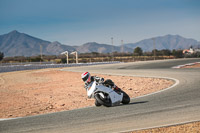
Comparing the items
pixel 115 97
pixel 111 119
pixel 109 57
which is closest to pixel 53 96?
pixel 115 97

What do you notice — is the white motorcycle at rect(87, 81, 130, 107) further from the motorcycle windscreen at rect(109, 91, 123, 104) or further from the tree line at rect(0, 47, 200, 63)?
the tree line at rect(0, 47, 200, 63)

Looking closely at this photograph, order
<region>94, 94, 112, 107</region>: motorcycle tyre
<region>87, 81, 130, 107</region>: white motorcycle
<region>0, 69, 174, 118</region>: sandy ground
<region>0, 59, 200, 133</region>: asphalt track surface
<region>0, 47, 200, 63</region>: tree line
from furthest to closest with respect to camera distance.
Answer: <region>0, 47, 200, 63</region>: tree line
<region>0, 69, 174, 118</region>: sandy ground
<region>94, 94, 112, 107</region>: motorcycle tyre
<region>87, 81, 130, 107</region>: white motorcycle
<region>0, 59, 200, 133</region>: asphalt track surface

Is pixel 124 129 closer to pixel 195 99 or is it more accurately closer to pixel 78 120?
pixel 78 120

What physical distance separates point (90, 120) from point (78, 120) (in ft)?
Answer: 1.09

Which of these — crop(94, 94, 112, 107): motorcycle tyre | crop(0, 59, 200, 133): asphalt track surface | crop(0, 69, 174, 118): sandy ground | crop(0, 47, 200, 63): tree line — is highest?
crop(0, 47, 200, 63): tree line

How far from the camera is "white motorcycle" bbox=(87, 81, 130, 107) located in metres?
8.06

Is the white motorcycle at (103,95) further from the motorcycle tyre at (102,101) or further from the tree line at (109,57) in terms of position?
the tree line at (109,57)

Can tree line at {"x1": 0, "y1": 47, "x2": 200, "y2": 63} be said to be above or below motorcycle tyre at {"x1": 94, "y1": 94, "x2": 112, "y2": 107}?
above

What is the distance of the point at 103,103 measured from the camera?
8.22 meters

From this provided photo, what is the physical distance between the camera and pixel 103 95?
8.27 metres

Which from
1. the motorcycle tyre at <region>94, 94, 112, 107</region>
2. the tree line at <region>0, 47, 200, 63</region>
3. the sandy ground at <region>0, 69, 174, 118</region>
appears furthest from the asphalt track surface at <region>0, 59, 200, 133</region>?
the tree line at <region>0, 47, 200, 63</region>

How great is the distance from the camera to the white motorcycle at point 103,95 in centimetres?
806

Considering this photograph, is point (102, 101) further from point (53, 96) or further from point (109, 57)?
point (109, 57)

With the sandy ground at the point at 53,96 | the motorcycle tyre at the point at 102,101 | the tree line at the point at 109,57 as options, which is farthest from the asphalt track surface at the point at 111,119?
the tree line at the point at 109,57
